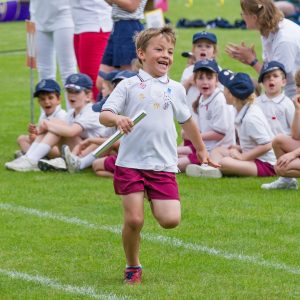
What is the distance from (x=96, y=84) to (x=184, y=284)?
19.8ft

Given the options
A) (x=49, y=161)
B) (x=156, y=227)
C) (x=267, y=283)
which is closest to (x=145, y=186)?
(x=267, y=283)

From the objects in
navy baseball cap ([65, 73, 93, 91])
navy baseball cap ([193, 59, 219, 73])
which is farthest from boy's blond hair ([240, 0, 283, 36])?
navy baseball cap ([65, 73, 93, 91])

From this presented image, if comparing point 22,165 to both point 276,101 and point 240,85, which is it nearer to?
point 240,85

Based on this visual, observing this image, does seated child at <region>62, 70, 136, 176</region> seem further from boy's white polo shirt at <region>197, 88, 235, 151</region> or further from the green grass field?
boy's white polo shirt at <region>197, 88, 235, 151</region>

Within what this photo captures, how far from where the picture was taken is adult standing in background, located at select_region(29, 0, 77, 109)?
1298 centimetres

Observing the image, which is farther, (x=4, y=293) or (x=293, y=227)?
(x=293, y=227)

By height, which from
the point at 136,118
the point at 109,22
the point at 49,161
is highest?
the point at 136,118

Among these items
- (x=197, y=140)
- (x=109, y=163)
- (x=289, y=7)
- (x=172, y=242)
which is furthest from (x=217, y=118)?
(x=289, y=7)

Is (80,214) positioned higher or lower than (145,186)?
lower

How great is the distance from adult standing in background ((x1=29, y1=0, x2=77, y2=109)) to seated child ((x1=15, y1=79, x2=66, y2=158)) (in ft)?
2.98

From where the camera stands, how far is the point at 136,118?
6809mm

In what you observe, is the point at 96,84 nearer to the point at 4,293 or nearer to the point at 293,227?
the point at 293,227

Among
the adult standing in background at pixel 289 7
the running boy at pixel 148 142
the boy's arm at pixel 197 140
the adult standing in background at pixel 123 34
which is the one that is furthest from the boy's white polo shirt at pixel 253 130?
the adult standing in background at pixel 289 7

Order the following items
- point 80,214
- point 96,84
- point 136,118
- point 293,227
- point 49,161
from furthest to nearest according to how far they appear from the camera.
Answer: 1. point 96,84
2. point 49,161
3. point 80,214
4. point 293,227
5. point 136,118
